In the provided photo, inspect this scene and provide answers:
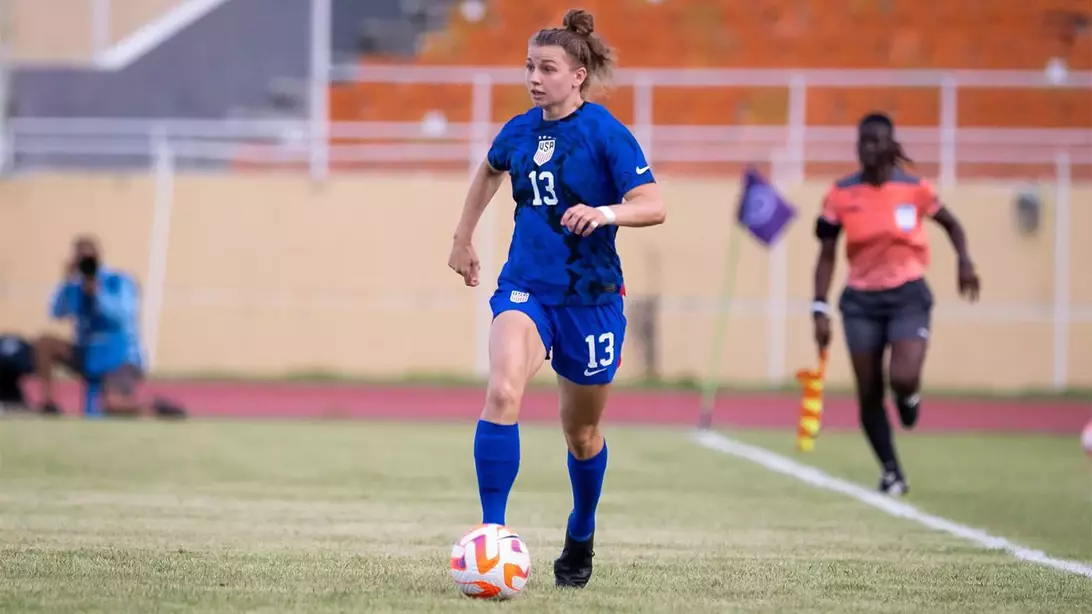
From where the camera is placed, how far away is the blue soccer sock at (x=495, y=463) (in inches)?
250

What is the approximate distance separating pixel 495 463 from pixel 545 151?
1.14 meters

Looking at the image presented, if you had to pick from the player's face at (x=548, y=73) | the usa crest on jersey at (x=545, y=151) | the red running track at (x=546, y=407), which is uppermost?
the player's face at (x=548, y=73)

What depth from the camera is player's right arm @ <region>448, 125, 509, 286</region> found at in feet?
22.1

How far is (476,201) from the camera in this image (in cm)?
689

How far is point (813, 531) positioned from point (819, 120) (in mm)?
15155

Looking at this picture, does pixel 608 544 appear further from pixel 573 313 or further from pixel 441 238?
pixel 441 238

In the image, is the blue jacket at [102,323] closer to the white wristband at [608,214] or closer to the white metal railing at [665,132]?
the white metal railing at [665,132]

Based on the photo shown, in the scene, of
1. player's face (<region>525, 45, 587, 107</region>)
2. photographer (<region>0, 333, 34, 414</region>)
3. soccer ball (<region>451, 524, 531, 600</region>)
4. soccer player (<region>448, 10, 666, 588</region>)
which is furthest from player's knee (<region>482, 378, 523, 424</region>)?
photographer (<region>0, 333, 34, 414</region>)

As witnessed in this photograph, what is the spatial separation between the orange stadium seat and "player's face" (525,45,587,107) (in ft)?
55.1

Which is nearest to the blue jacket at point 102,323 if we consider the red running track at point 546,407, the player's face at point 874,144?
the red running track at point 546,407

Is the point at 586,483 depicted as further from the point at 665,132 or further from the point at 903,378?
the point at 665,132

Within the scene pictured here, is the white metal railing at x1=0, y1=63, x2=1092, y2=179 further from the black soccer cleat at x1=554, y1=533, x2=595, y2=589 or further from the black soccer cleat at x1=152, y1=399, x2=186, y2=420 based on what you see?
the black soccer cleat at x1=554, y1=533, x2=595, y2=589

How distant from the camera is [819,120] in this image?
2345 centimetres

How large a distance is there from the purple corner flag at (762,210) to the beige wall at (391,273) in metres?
4.77
